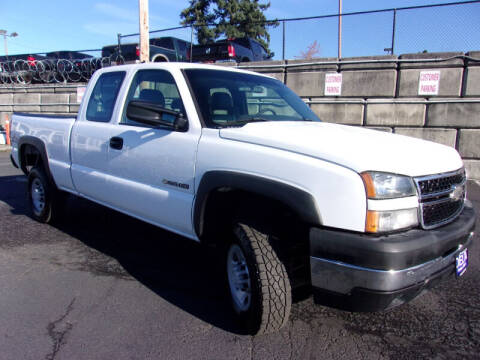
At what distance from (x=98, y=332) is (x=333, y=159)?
195cm

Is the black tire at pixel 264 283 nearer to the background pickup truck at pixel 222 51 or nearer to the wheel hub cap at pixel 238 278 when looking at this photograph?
the wheel hub cap at pixel 238 278

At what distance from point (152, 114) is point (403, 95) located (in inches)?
286

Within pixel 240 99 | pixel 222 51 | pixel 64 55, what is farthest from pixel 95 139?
pixel 64 55

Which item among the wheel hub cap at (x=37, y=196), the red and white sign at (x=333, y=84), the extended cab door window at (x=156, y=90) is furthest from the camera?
the red and white sign at (x=333, y=84)

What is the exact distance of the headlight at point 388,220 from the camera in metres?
2.05

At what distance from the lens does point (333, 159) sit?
84.1 inches

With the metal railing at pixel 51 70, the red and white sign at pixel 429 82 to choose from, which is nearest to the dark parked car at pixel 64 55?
the metal railing at pixel 51 70

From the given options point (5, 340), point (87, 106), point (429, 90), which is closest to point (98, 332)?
point (5, 340)

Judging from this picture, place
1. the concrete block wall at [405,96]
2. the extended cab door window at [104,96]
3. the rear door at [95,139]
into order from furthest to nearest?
the concrete block wall at [405,96], the extended cab door window at [104,96], the rear door at [95,139]

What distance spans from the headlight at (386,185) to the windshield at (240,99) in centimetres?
116

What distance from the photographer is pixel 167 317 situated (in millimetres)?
2799

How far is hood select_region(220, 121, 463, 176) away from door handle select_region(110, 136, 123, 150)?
4.08 ft

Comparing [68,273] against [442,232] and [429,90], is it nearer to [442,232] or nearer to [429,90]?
[442,232]

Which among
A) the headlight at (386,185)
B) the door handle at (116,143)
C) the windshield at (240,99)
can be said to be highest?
the windshield at (240,99)
